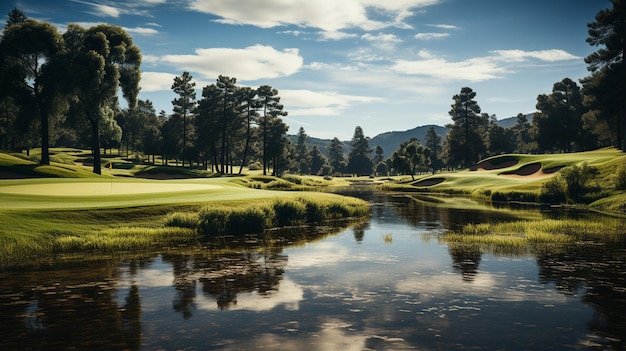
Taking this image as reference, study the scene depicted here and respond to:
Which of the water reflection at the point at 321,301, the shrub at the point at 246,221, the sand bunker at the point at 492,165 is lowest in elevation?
the water reflection at the point at 321,301

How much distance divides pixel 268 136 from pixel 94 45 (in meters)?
56.5

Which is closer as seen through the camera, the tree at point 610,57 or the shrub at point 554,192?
the shrub at point 554,192

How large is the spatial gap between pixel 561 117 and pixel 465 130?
24.3m

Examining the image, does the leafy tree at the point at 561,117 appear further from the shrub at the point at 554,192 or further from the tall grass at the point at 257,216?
the tall grass at the point at 257,216

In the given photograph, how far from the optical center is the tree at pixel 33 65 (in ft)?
155

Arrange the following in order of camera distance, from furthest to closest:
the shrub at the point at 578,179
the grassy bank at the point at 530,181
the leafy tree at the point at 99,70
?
the leafy tree at the point at 99,70
the shrub at the point at 578,179
the grassy bank at the point at 530,181

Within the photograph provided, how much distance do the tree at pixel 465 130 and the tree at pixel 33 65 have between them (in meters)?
103

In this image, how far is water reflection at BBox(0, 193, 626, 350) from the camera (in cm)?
1040

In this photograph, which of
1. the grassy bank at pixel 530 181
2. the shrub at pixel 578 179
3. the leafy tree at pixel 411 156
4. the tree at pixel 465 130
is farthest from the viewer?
the tree at pixel 465 130

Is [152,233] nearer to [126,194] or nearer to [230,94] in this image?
[126,194]

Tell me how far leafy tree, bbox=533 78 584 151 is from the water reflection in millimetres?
102262

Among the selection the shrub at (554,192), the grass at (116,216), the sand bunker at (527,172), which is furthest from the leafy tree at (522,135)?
the grass at (116,216)

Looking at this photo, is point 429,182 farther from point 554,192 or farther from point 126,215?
point 126,215

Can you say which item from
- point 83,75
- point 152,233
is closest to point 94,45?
point 83,75
